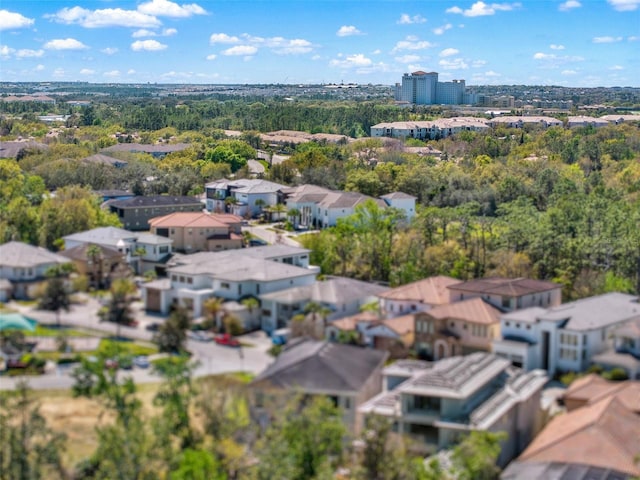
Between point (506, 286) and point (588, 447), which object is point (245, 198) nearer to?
point (506, 286)

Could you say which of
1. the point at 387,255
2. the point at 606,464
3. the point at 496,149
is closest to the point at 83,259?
the point at 387,255

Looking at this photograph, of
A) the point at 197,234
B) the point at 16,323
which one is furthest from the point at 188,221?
the point at 16,323

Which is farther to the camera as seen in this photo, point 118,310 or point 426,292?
point 426,292

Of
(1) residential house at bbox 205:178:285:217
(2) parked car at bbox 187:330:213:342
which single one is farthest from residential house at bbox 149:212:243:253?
(2) parked car at bbox 187:330:213:342

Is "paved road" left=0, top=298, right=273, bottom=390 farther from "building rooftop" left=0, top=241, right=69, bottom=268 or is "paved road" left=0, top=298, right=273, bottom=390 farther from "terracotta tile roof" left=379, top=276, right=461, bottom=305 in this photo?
"terracotta tile roof" left=379, top=276, right=461, bottom=305

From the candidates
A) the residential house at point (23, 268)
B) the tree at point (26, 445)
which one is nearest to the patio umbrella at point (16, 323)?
the residential house at point (23, 268)

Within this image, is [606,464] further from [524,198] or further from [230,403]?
[524,198]
